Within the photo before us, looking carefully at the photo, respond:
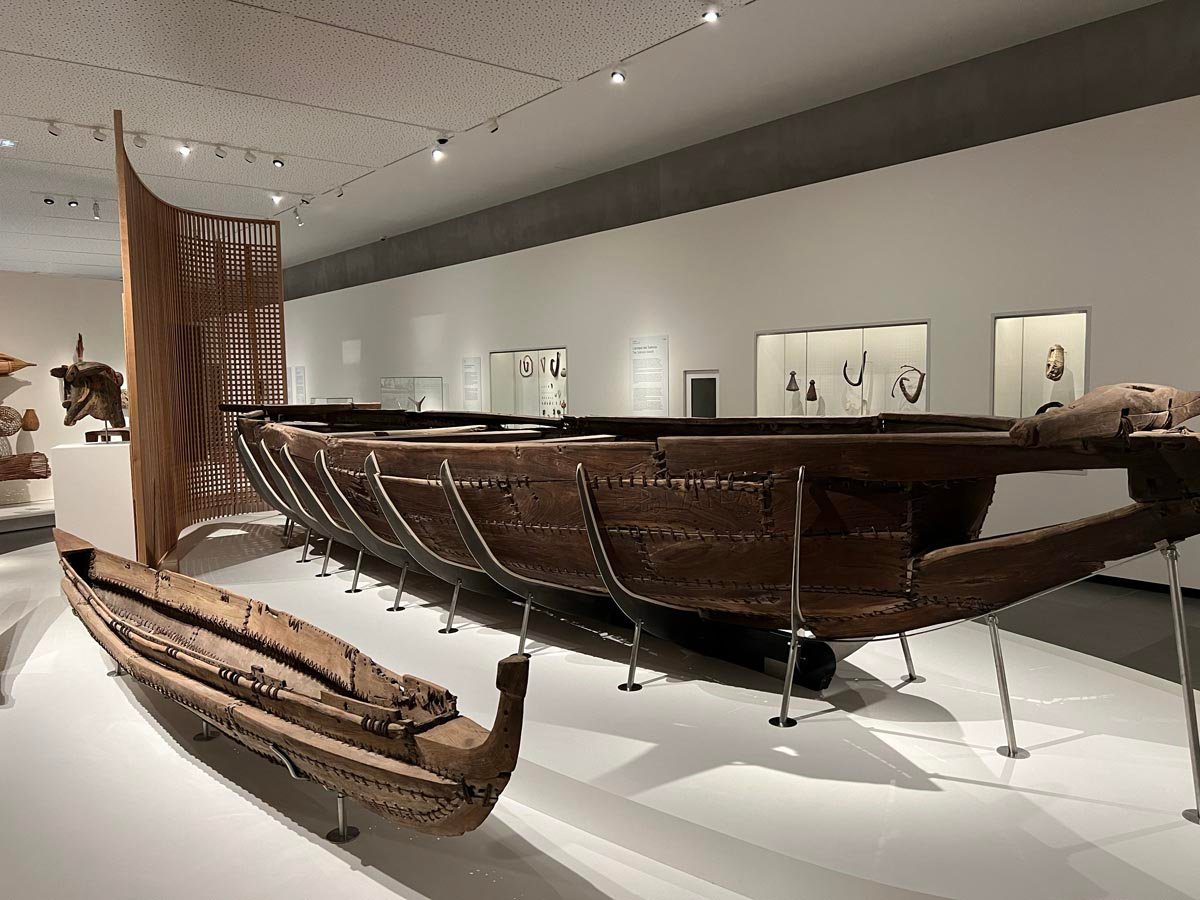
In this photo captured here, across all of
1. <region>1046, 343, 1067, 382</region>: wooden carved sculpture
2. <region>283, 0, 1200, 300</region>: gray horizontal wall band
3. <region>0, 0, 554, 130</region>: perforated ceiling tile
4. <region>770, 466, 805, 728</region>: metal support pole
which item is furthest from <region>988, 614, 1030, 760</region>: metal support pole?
<region>0, 0, 554, 130</region>: perforated ceiling tile

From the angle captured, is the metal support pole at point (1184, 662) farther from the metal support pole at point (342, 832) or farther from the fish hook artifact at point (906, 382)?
the fish hook artifact at point (906, 382)

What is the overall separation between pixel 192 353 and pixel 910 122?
5.67 m

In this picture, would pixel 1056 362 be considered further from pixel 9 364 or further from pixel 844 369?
pixel 9 364

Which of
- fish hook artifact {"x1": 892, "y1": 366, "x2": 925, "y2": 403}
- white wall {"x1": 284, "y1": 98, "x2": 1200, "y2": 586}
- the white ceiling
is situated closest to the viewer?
the white ceiling

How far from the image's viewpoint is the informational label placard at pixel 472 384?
948 cm

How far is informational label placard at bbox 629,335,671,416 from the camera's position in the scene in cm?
727

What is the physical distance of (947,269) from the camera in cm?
530

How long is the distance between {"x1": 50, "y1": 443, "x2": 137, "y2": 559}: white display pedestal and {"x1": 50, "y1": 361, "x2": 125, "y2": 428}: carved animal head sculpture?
6.19ft

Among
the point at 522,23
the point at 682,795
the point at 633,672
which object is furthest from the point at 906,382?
the point at 682,795

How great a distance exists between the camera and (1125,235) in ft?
14.9

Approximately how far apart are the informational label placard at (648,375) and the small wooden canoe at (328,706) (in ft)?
16.3

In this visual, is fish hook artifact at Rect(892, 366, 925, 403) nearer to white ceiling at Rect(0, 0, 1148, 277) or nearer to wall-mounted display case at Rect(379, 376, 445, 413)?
white ceiling at Rect(0, 0, 1148, 277)

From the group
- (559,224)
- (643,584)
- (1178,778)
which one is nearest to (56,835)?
(643,584)

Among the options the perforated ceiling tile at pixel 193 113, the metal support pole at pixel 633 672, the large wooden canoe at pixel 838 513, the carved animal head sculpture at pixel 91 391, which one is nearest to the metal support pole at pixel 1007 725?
the large wooden canoe at pixel 838 513
